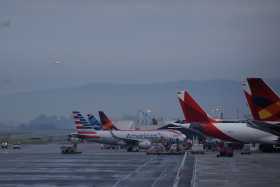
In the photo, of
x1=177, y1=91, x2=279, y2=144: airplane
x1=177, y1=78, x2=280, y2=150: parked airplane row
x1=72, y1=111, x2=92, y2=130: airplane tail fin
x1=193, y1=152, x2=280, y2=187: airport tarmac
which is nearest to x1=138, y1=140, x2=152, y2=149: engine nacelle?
x1=177, y1=78, x2=280, y2=150: parked airplane row

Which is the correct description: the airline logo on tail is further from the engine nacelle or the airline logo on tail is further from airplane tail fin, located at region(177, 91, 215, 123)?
airplane tail fin, located at region(177, 91, 215, 123)

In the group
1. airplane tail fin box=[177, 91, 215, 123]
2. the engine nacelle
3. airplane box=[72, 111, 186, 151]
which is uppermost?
airplane tail fin box=[177, 91, 215, 123]

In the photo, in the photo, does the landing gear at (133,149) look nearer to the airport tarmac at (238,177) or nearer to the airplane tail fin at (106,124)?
the airplane tail fin at (106,124)

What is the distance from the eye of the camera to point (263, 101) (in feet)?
251

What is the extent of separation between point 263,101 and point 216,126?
1895 centimetres

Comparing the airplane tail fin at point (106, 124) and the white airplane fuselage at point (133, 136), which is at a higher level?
the airplane tail fin at point (106, 124)

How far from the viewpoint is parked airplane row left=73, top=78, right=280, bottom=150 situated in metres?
76.6

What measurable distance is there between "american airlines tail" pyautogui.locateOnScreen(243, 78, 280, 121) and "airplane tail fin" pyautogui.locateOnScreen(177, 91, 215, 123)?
23.1 meters

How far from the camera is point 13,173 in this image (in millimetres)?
52031

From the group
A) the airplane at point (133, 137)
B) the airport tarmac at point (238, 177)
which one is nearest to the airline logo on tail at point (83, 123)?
the airplane at point (133, 137)

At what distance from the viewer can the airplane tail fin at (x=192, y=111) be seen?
332ft

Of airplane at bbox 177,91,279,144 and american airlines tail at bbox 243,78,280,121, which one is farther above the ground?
american airlines tail at bbox 243,78,280,121

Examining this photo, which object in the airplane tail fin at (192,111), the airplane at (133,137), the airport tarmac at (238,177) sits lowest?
the airport tarmac at (238,177)

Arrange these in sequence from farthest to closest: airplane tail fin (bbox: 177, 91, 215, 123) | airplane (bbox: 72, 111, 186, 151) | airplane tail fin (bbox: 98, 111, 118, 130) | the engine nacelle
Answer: airplane tail fin (bbox: 98, 111, 118, 130) < airplane (bbox: 72, 111, 186, 151) < the engine nacelle < airplane tail fin (bbox: 177, 91, 215, 123)
